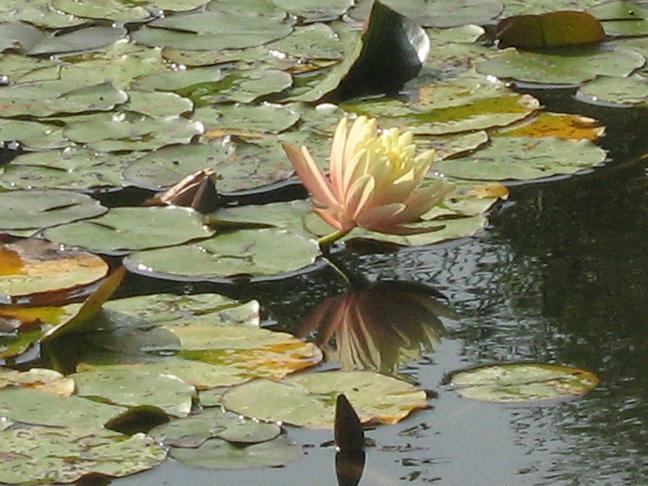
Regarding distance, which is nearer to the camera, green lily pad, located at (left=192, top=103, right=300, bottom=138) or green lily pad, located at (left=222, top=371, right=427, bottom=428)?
green lily pad, located at (left=222, top=371, right=427, bottom=428)

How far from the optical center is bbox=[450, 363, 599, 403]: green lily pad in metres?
1.82

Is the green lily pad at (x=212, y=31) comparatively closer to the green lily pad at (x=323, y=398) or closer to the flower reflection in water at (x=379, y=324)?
the flower reflection in water at (x=379, y=324)

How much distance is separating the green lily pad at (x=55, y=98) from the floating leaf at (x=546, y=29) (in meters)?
0.80

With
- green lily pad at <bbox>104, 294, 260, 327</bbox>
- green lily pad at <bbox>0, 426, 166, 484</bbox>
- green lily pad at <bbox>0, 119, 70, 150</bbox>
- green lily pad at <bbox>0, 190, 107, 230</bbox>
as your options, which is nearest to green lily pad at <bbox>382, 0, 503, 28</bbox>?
green lily pad at <bbox>0, 119, 70, 150</bbox>

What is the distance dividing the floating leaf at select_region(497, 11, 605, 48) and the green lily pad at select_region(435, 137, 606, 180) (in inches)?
21.2

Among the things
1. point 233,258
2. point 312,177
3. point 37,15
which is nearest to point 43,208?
point 233,258

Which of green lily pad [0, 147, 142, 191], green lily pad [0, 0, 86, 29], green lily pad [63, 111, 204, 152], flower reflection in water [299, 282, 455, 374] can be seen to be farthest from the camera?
green lily pad [0, 0, 86, 29]

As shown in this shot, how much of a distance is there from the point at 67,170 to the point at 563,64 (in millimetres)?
1047

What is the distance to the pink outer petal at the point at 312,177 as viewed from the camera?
2.15 metres

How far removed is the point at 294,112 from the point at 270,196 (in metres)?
0.36

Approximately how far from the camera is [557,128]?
2.72m

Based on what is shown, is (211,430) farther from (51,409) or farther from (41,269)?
(41,269)

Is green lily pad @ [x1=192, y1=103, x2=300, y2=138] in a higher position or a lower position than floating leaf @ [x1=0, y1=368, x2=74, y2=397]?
higher

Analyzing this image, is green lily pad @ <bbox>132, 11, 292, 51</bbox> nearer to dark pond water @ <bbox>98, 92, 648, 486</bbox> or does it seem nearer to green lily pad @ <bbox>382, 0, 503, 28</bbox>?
green lily pad @ <bbox>382, 0, 503, 28</bbox>
